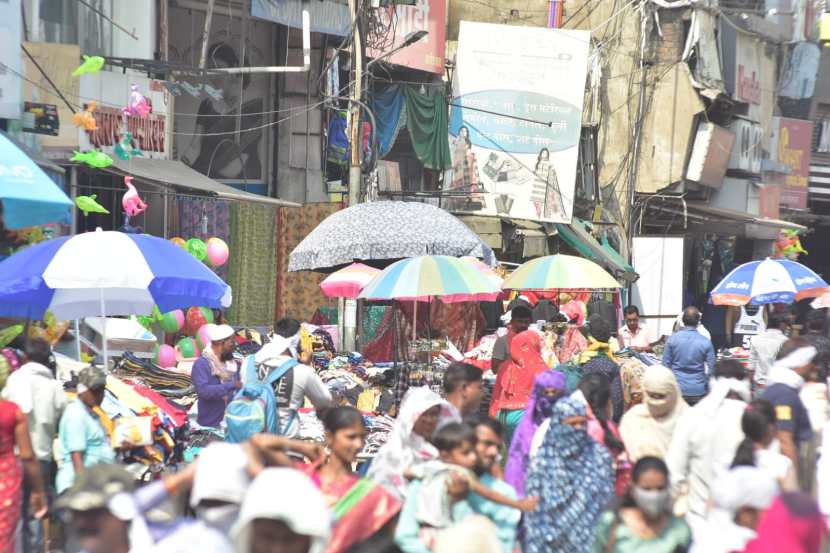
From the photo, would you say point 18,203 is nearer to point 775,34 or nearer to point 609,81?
point 609,81

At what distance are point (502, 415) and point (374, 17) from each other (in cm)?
1381

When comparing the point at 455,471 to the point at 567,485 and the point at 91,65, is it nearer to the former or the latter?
the point at 567,485

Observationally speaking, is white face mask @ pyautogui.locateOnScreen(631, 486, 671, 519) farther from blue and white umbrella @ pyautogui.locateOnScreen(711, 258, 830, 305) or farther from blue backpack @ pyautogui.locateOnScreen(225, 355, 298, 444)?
blue and white umbrella @ pyautogui.locateOnScreen(711, 258, 830, 305)

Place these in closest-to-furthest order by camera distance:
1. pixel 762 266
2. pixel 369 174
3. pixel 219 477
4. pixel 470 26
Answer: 1. pixel 219 477
2. pixel 762 266
3. pixel 369 174
4. pixel 470 26

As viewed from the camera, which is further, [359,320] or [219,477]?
[359,320]

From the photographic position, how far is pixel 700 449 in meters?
7.32

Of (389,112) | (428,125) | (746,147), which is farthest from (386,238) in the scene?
(746,147)

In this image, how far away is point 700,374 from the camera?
12.5 meters

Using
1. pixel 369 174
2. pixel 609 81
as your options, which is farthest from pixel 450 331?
pixel 609 81

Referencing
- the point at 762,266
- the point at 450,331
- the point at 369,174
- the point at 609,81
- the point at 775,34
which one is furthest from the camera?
the point at 775,34

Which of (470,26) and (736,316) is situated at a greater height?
(470,26)

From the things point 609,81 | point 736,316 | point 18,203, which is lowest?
point 736,316

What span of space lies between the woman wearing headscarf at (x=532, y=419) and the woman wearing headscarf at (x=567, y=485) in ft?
2.26

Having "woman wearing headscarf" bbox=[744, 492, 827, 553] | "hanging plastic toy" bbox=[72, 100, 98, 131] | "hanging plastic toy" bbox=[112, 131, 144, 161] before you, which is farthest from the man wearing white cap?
"hanging plastic toy" bbox=[112, 131, 144, 161]
